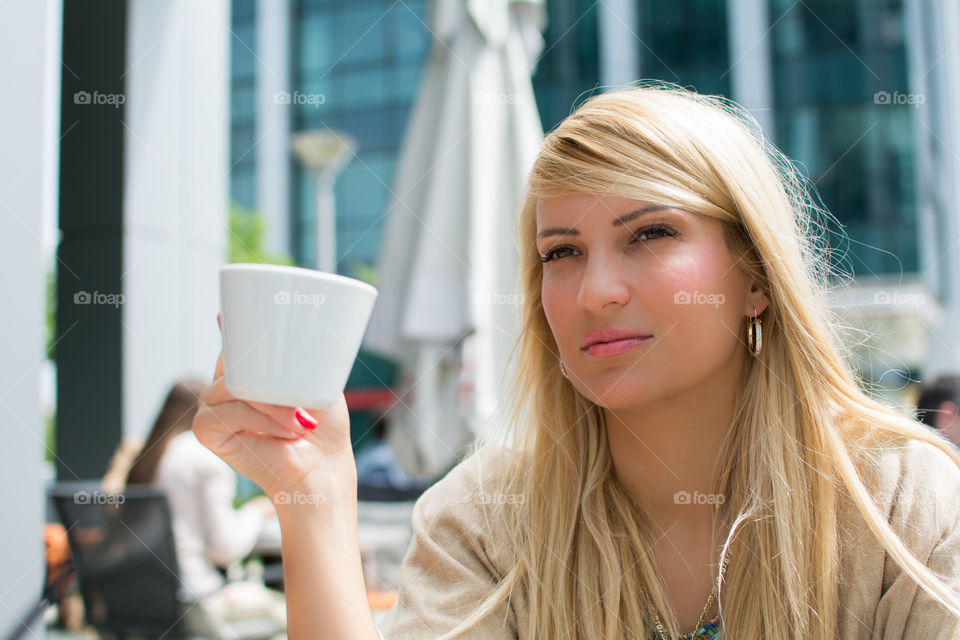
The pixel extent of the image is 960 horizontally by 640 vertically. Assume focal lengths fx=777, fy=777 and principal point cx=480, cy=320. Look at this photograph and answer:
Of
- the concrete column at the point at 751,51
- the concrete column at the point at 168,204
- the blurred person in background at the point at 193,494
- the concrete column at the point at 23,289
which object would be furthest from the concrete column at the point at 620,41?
the concrete column at the point at 23,289

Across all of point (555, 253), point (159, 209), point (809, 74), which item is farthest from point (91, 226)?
point (809, 74)

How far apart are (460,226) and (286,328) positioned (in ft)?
9.76

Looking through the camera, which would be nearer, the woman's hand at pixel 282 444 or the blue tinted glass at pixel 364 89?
the woman's hand at pixel 282 444

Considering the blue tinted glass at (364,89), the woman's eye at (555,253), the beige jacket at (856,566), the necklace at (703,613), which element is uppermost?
the blue tinted glass at (364,89)

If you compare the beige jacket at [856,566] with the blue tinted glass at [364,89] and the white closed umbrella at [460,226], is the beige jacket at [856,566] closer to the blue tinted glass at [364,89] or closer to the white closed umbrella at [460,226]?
the white closed umbrella at [460,226]

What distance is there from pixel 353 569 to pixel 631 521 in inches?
22.2

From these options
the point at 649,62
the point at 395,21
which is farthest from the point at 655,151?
the point at 395,21

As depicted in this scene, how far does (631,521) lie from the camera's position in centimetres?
146

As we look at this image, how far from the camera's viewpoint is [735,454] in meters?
1.48

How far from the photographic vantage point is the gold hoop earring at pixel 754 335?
1.49 metres

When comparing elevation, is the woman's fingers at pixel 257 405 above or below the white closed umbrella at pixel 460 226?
below

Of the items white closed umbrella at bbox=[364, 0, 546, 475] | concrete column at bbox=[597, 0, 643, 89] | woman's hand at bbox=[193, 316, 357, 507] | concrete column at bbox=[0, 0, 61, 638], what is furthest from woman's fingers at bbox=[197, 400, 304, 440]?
concrete column at bbox=[597, 0, 643, 89]

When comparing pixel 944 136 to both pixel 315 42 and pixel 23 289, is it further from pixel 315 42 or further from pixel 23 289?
pixel 315 42

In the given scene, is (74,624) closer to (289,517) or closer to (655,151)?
(289,517)
